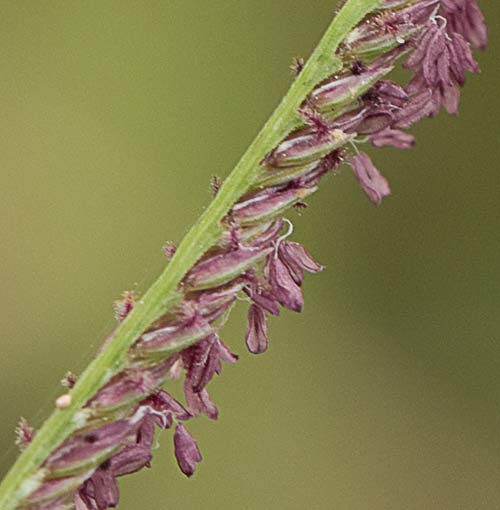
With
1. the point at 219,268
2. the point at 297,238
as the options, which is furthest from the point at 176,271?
the point at 297,238

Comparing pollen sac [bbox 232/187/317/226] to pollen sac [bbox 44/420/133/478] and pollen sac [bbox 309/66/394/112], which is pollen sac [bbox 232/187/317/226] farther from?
pollen sac [bbox 44/420/133/478]

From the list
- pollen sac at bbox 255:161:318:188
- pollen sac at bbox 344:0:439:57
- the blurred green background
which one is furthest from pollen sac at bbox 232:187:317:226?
the blurred green background

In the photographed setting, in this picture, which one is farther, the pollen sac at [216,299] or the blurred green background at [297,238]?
the blurred green background at [297,238]

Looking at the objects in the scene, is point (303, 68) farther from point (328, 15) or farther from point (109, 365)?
point (328, 15)

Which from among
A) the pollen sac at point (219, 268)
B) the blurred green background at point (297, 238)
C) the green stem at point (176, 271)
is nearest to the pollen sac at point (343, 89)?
the green stem at point (176, 271)

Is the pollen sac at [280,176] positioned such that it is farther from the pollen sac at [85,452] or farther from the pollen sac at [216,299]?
the pollen sac at [85,452]

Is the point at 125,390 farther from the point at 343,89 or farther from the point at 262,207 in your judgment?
the point at 343,89
